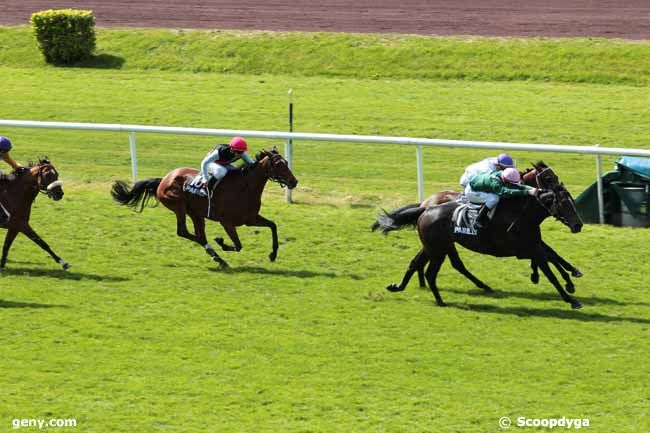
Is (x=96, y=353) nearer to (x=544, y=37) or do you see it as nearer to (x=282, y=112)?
(x=282, y=112)

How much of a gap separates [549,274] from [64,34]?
53.3ft

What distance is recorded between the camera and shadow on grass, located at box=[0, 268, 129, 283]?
497 inches

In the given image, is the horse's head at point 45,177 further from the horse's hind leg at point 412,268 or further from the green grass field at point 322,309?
the horse's hind leg at point 412,268

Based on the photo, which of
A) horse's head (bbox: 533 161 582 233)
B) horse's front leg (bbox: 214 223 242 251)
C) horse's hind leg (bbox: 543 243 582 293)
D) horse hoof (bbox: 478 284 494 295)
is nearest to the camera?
horse's head (bbox: 533 161 582 233)

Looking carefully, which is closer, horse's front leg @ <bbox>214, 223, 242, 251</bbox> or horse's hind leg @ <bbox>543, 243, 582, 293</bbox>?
horse's hind leg @ <bbox>543, 243, 582, 293</bbox>

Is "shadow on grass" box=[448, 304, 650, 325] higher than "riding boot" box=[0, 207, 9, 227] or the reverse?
the reverse

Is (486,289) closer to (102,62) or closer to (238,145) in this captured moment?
(238,145)

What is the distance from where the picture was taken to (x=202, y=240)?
13.3 meters

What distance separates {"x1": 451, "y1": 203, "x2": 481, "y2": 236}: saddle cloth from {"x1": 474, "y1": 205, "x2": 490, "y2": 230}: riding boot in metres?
0.04

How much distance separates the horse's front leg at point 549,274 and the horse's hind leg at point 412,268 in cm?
107

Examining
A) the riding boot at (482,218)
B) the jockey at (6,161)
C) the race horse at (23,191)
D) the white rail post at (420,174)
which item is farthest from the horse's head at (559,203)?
the jockey at (6,161)

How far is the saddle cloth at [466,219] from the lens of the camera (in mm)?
11523

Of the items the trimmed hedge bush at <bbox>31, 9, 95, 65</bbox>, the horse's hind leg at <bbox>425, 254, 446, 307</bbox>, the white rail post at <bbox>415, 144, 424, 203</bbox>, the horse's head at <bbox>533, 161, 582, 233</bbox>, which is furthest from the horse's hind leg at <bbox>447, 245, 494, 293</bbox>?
the trimmed hedge bush at <bbox>31, 9, 95, 65</bbox>

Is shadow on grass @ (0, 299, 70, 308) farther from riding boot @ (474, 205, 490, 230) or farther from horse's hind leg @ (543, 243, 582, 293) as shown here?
horse's hind leg @ (543, 243, 582, 293)
